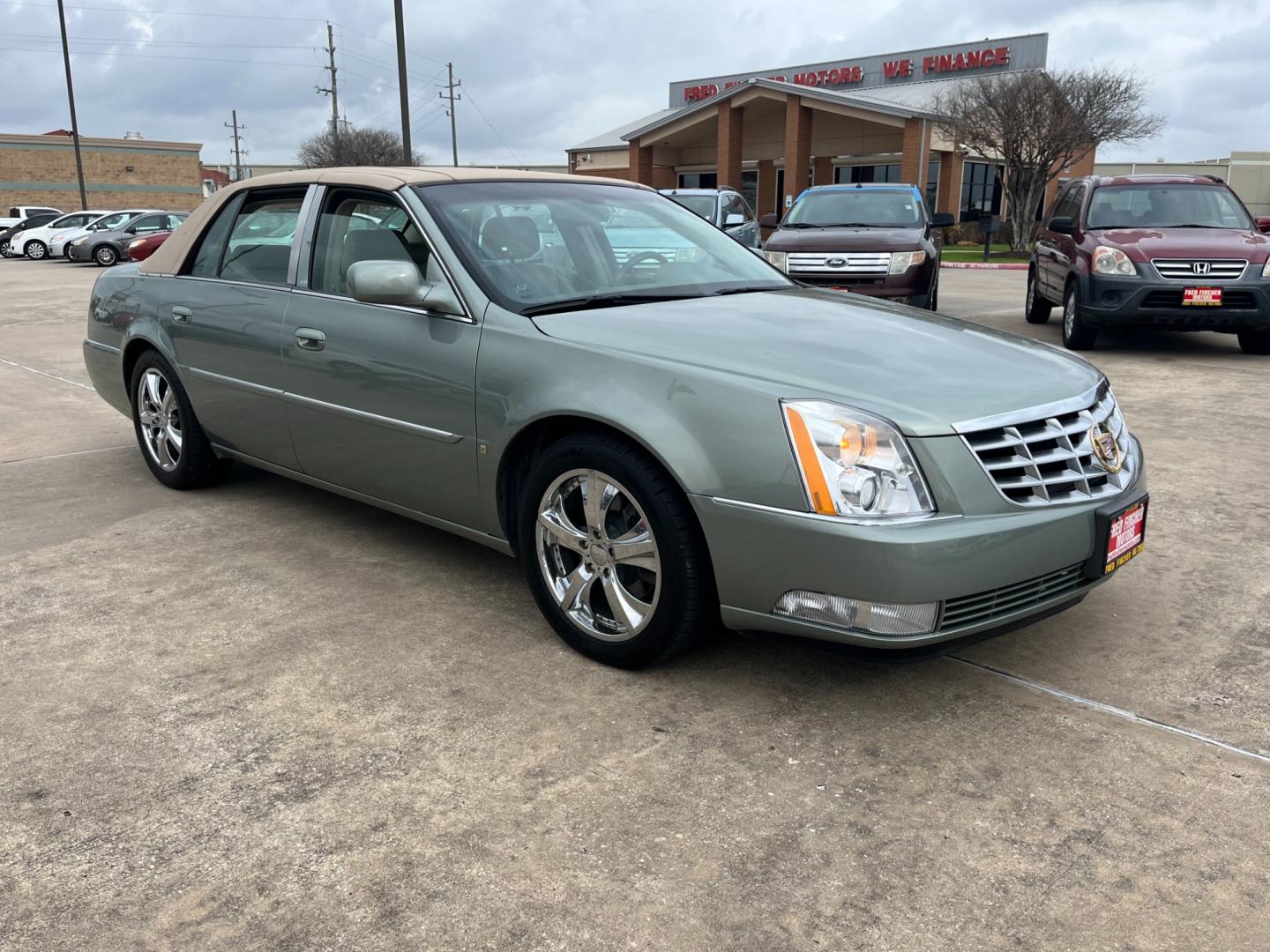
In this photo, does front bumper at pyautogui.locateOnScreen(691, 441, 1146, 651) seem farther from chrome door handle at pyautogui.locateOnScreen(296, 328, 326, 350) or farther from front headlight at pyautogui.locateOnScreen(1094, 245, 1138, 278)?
front headlight at pyautogui.locateOnScreen(1094, 245, 1138, 278)

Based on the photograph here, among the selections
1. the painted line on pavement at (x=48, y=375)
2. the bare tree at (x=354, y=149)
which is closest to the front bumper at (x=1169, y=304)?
the painted line on pavement at (x=48, y=375)

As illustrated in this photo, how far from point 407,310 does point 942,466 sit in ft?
6.62

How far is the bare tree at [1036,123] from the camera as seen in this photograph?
29609 millimetres

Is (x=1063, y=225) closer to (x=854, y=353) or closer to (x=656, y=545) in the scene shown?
(x=854, y=353)

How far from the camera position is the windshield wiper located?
11.9ft

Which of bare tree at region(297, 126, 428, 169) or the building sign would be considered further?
bare tree at region(297, 126, 428, 169)

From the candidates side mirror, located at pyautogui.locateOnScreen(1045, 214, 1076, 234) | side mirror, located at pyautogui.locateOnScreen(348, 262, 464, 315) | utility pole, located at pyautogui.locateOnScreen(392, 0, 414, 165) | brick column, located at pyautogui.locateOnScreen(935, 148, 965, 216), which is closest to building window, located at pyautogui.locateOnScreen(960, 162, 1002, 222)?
brick column, located at pyautogui.locateOnScreen(935, 148, 965, 216)

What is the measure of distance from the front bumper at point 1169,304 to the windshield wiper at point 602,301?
6726 millimetres

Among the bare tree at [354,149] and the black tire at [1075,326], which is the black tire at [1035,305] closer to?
the black tire at [1075,326]

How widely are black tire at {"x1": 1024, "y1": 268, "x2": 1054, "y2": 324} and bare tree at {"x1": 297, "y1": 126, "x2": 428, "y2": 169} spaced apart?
4574 centimetres

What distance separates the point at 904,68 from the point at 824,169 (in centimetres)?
760


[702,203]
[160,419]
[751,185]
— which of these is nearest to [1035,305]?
[702,203]

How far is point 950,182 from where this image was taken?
120 feet

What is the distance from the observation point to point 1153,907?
226 cm
